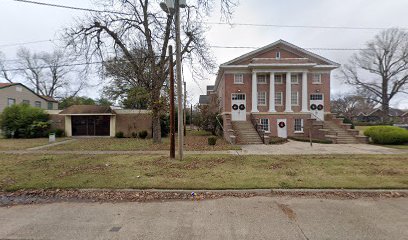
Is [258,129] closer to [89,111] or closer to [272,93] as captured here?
[272,93]

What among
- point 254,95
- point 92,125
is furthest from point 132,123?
point 254,95

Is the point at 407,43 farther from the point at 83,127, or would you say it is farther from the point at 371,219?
the point at 83,127

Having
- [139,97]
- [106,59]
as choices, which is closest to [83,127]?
[106,59]

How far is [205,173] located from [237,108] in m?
15.3

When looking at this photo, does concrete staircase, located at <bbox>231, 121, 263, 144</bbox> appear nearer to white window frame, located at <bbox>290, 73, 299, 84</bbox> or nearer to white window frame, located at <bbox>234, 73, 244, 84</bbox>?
white window frame, located at <bbox>234, 73, 244, 84</bbox>

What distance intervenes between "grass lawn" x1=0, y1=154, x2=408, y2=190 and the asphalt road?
39.1 inches

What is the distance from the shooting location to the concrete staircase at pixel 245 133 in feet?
54.7

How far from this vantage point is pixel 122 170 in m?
7.54

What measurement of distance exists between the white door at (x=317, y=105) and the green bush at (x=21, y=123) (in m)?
28.3

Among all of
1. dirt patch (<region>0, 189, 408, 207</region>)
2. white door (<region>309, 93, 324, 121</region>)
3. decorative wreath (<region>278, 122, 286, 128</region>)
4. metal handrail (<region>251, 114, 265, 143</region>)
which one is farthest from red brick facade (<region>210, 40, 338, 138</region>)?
dirt patch (<region>0, 189, 408, 207</region>)

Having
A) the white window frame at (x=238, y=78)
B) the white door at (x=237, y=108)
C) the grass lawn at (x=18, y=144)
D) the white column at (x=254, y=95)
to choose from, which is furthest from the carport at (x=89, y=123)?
the white column at (x=254, y=95)

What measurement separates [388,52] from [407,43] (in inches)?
115

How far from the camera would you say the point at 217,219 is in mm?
3977

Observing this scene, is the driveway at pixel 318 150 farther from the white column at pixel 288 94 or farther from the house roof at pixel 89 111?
the house roof at pixel 89 111
